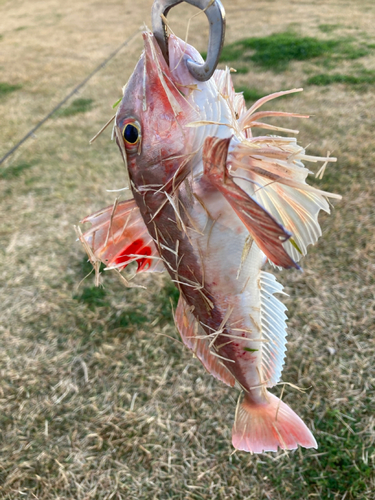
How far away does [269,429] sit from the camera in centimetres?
135

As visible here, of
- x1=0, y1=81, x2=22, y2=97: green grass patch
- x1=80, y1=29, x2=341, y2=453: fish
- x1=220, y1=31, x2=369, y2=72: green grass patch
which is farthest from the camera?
x1=0, y1=81, x2=22, y2=97: green grass patch

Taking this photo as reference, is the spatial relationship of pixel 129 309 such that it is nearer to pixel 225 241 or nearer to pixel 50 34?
pixel 225 241

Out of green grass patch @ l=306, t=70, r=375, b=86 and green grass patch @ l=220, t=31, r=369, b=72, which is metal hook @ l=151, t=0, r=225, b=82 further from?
green grass patch @ l=220, t=31, r=369, b=72

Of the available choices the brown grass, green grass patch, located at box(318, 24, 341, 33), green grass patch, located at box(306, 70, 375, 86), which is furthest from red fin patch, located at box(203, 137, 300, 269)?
green grass patch, located at box(318, 24, 341, 33)

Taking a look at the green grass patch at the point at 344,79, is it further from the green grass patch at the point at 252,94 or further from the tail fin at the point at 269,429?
the tail fin at the point at 269,429

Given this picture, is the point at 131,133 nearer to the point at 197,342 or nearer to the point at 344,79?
the point at 197,342

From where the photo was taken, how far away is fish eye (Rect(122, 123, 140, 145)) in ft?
3.16

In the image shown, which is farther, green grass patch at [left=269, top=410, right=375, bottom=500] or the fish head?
green grass patch at [left=269, top=410, right=375, bottom=500]

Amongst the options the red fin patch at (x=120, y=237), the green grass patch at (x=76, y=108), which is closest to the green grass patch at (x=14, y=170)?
the green grass patch at (x=76, y=108)

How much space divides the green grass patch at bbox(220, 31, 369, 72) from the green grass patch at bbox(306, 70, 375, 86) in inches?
29.8

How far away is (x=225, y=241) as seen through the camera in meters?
1.05

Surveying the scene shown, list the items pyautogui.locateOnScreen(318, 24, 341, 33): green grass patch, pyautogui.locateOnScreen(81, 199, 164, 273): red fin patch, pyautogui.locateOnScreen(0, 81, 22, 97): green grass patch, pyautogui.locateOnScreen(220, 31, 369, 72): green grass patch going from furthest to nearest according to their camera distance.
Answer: pyautogui.locateOnScreen(318, 24, 341, 33): green grass patch
pyautogui.locateOnScreen(0, 81, 22, 97): green grass patch
pyautogui.locateOnScreen(220, 31, 369, 72): green grass patch
pyautogui.locateOnScreen(81, 199, 164, 273): red fin patch

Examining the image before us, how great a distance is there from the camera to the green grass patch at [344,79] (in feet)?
17.1

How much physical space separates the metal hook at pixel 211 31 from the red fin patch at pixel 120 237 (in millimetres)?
523
